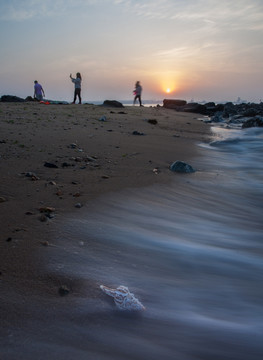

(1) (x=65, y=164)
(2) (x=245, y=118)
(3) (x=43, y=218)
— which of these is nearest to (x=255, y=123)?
(2) (x=245, y=118)

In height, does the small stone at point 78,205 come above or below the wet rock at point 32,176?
below

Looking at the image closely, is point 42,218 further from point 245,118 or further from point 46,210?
point 245,118

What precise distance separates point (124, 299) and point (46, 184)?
2.23 meters

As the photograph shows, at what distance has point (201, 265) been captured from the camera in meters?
2.49

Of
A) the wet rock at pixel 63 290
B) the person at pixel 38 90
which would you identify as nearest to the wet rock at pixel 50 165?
the wet rock at pixel 63 290

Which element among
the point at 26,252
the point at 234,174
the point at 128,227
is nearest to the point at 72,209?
the point at 128,227

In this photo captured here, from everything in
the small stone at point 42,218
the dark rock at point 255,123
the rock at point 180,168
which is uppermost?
the dark rock at point 255,123

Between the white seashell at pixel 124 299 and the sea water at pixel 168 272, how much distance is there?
0.05 meters

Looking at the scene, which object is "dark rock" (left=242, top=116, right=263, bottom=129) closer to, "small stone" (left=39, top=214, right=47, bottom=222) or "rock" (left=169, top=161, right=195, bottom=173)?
"rock" (left=169, top=161, right=195, bottom=173)

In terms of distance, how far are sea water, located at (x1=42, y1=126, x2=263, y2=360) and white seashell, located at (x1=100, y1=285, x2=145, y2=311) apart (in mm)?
48

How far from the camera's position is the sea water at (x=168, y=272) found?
61.9 inches

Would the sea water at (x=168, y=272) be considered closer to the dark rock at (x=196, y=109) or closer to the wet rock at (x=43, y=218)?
the wet rock at (x=43, y=218)

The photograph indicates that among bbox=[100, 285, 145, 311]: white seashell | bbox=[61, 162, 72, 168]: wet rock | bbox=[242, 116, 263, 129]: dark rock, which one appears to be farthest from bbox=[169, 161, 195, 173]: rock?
bbox=[242, 116, 263, 129]: dark rock

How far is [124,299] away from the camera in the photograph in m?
1.80
